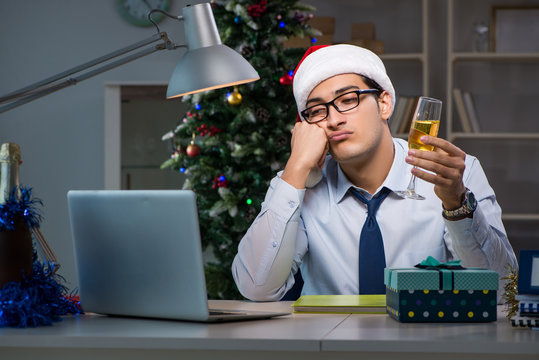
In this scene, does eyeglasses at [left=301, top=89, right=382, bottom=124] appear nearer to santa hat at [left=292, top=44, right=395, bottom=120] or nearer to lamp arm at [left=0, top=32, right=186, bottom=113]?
santa hat at [left=292, top=44, right=395, bottom=120]

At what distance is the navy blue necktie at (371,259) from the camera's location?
67.6 inches

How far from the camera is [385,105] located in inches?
76.7

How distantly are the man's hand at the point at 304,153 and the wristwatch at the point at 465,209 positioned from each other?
1.24 ft

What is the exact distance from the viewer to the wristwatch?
151cm

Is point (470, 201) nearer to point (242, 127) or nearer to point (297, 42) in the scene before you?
point (242, 127)

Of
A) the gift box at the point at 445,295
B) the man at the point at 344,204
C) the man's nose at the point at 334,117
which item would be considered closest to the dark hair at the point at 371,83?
the man at the point at 344,204

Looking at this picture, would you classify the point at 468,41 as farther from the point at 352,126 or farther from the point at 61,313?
the point at 61,313

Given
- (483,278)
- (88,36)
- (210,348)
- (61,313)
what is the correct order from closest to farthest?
1. (210,348)
2. (483,278)
3. (61,313)
4. (88,36)

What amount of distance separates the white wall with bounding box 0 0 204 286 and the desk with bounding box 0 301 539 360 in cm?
380

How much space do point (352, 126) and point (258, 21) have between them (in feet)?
6.93

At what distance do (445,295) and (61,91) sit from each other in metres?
4.17

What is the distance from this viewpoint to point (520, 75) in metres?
4.45

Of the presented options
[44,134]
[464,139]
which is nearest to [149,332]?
[464,139]

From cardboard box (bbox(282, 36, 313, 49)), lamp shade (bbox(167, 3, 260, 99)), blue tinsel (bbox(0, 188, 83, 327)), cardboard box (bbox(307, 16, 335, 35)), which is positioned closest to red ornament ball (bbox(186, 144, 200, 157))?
cardboard box (bbox(282, 36, 313, 49))
